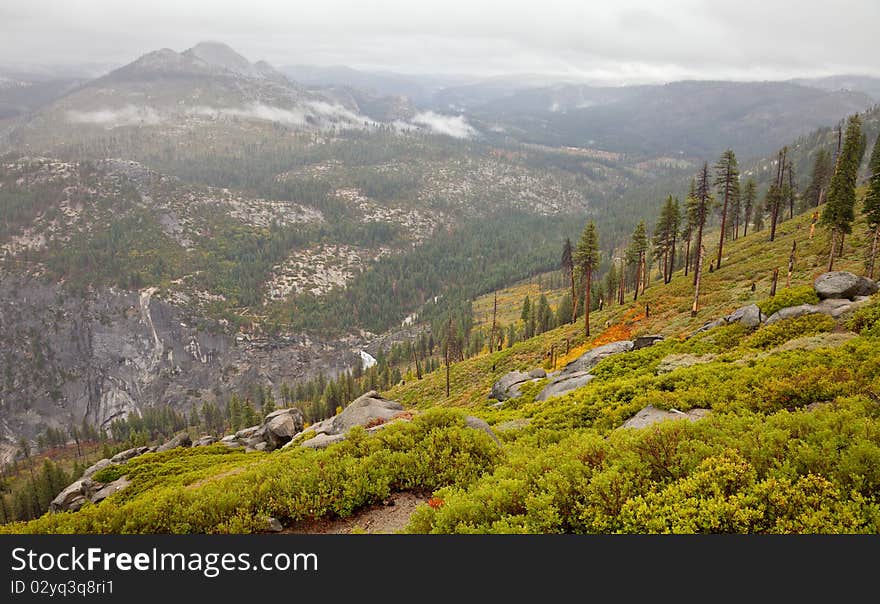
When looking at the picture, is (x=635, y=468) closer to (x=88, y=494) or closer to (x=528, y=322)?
(x=88, y=494)

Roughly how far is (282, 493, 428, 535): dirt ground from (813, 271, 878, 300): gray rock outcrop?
28.3 metres

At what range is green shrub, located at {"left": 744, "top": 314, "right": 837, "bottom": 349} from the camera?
21.6 meters

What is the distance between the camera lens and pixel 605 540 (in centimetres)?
720

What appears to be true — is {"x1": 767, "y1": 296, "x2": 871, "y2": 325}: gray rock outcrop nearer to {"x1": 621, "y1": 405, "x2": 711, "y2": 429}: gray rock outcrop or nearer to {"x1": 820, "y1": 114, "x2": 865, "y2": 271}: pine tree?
{"x1": 621, "y1": 405, "x2": 711, "y2": 429}: gray rock outcrop

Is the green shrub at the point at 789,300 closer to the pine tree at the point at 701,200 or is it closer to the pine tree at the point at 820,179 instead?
the pine tree at the point at 701,200

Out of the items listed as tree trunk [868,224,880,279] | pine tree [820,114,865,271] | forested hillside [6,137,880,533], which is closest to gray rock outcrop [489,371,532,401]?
forested hillside [6,137,880,533]

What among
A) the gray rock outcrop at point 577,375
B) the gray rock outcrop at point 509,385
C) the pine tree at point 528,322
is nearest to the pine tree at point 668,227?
the gray rock outcrop at point 577,375

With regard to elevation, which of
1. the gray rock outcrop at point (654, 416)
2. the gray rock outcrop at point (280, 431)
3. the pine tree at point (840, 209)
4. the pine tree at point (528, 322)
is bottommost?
the pine tree at point (528, 322)

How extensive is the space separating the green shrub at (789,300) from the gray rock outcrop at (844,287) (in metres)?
0.53

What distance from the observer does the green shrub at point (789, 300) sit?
87.5 feet

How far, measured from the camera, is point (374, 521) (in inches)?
479

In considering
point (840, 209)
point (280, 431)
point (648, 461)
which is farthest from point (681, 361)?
point (280, 431)

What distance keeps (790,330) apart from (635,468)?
18992mm

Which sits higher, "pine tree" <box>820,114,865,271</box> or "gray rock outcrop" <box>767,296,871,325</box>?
"pine tree" <box>820,114,865,271</box>
